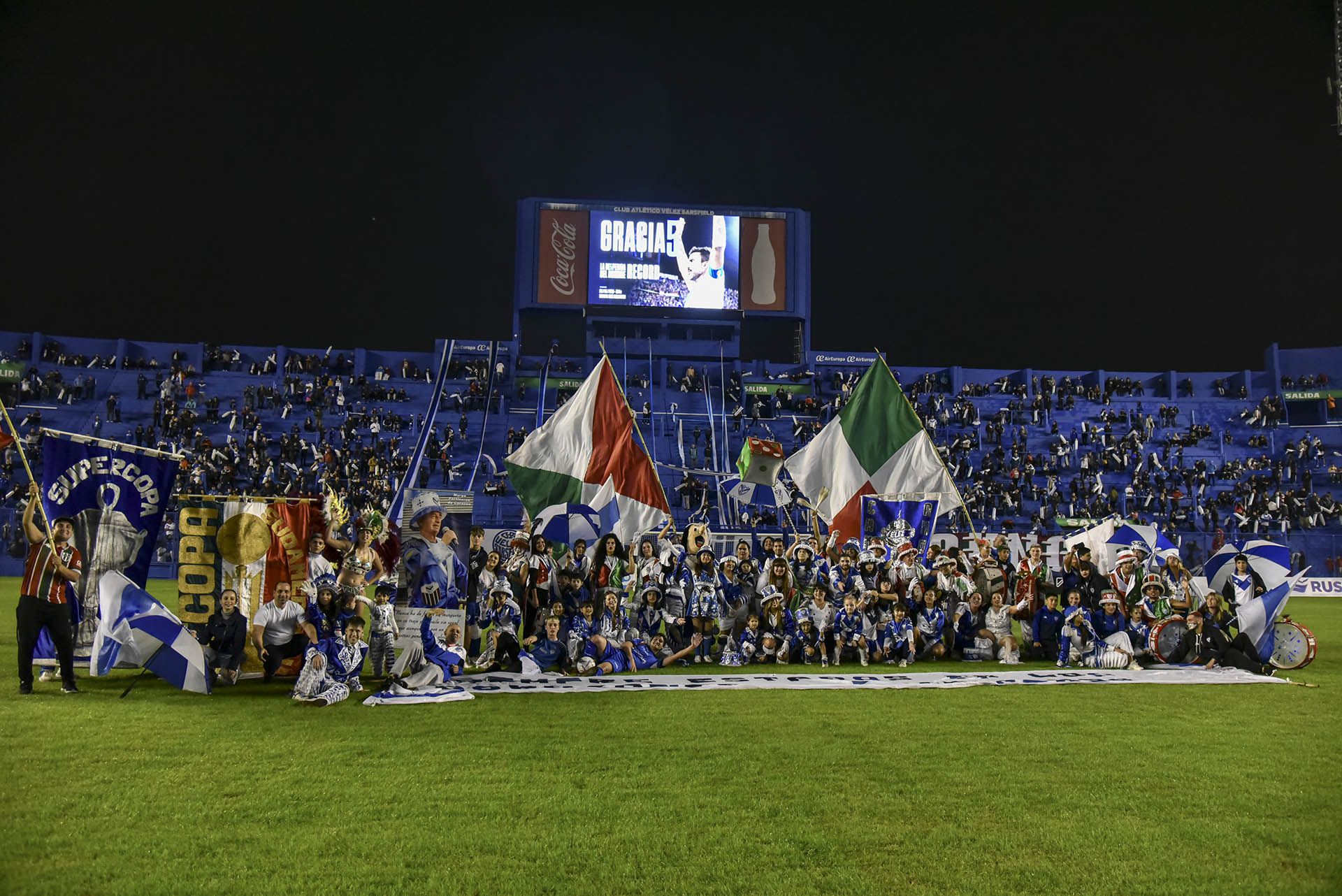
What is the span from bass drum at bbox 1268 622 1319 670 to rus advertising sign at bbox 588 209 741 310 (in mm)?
36443

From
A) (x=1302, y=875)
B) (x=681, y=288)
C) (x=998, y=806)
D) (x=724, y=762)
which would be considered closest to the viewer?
(x=1302, y=875)

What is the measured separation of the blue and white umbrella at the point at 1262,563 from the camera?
14.3 metres

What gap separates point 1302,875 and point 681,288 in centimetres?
4420

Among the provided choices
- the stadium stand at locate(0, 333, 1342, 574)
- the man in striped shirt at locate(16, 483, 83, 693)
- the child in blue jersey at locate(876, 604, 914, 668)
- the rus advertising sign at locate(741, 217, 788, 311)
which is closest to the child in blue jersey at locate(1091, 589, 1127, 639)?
the child in blue jersey at locate(876, 604, 914, 668)

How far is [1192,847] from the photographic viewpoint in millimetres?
5410

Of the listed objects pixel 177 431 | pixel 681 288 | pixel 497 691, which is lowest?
pixel 497 691

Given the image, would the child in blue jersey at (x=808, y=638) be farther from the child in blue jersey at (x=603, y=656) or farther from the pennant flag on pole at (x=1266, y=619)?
the pennant flag on pole at (x=1266, y=619)

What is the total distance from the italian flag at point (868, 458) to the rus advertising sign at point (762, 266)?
1258 inches

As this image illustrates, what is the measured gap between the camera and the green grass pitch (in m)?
4.90

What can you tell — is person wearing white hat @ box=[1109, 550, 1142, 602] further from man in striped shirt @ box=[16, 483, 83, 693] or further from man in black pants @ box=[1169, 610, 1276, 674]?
man in striped shirt @ box=[16, 483, 83, 693]

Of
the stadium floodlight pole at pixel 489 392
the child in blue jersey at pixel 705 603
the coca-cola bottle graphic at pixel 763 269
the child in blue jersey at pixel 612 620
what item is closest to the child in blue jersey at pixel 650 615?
the child in blue jersey at pixel 705 603

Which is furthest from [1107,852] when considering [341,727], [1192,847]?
[341,727]

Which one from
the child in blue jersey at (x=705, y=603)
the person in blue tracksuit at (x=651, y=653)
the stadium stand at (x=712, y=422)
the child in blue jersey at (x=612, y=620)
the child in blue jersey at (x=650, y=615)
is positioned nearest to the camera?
the person in blue tracksuit at (x=651, y=653)

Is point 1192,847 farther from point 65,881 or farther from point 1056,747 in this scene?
point 65,881
